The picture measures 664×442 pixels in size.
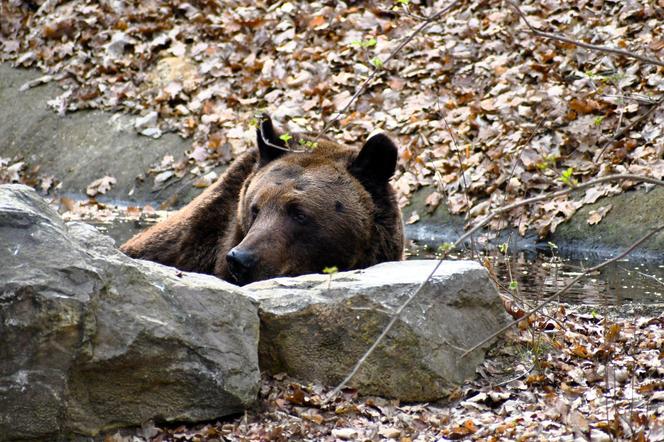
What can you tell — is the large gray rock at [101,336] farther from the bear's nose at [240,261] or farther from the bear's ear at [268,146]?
the bear's ear at [268,146]

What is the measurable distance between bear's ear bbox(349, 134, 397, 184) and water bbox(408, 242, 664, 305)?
1.40 m

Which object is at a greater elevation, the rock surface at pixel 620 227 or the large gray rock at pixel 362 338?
the large gray rock at pixel 362 338

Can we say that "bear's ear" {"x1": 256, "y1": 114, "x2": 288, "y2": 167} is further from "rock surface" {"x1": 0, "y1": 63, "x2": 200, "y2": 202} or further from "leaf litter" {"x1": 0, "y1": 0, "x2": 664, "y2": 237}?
"rock surface" {"x1": 0, "y1": 63, "x2": 200, "y2": 202}

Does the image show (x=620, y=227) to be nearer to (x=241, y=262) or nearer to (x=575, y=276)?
(x=575, y=276)

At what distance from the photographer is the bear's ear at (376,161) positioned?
6.71 meters

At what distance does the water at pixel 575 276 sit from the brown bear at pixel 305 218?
1369 mm

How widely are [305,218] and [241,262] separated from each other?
0.70 metres

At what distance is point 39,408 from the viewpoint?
413 cm

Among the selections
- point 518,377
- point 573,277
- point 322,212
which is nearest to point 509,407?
point 518,377

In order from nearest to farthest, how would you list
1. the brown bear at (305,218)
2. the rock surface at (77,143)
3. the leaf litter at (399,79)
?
the brown bear at (305,218) < the leaf litter at (399,79) < the rock surface at (77,143)

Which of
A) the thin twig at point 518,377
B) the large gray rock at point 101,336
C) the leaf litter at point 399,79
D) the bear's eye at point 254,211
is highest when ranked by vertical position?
the large gray rock at point 101,336

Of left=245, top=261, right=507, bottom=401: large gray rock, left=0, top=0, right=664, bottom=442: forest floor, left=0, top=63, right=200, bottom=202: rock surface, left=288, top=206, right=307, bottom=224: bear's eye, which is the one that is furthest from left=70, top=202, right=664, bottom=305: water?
left=0, top=63, right=200, bottom=202: rock surface

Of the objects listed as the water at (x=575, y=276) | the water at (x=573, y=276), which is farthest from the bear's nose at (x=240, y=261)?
the water at (x=575, y=276)

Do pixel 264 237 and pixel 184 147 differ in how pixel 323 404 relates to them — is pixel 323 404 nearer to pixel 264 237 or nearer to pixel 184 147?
pixel 264 237
